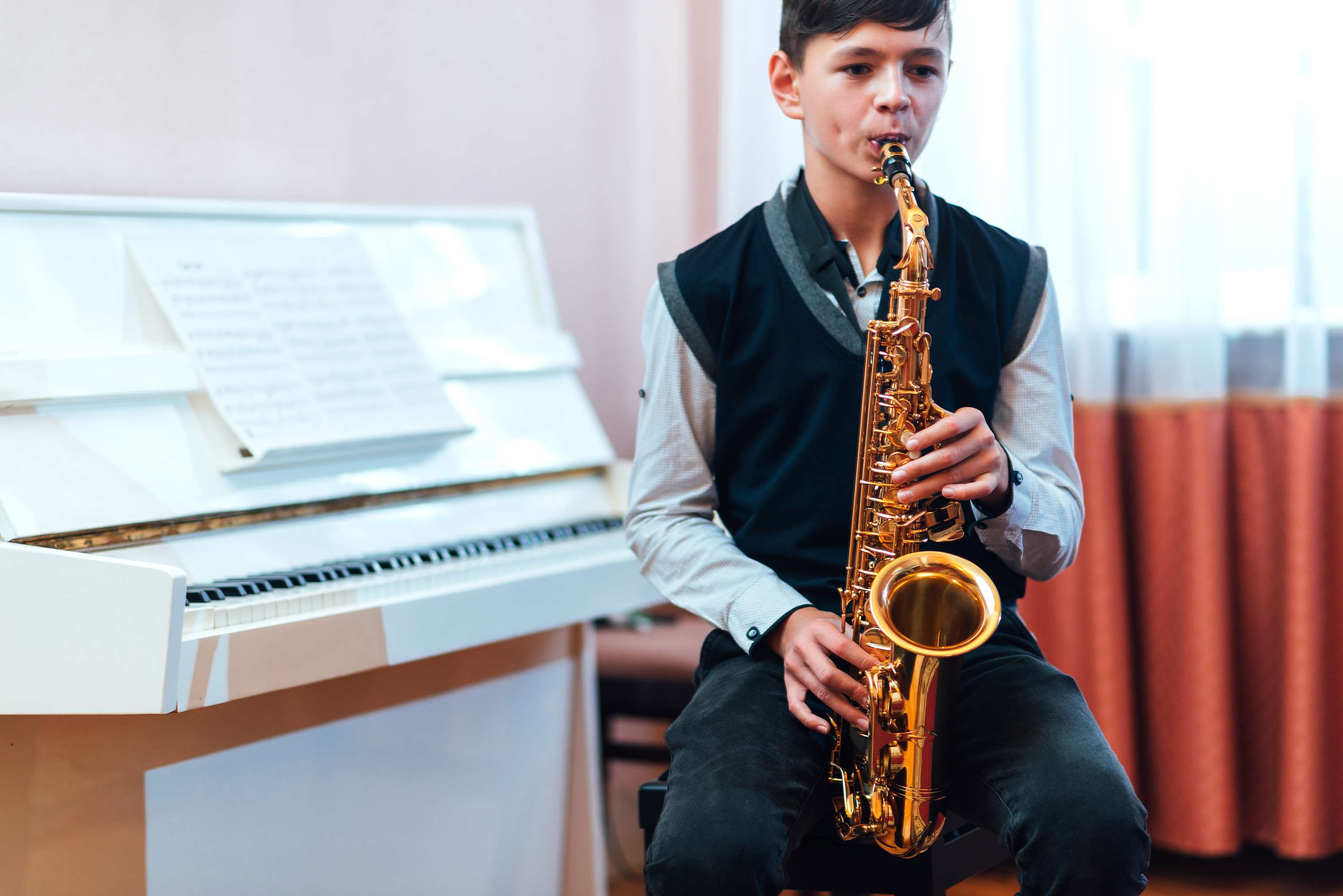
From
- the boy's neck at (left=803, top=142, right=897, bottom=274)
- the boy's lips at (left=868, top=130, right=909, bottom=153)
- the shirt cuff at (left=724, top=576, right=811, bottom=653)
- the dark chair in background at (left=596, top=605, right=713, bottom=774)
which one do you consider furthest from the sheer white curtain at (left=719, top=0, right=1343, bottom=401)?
the shirt cuff at (left=724, top=576, right=811, bottom=653)

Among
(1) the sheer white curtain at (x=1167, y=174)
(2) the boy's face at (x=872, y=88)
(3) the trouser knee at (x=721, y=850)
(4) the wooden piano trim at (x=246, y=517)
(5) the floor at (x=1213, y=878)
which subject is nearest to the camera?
(3) the trouser knee at (x=721, y=850)

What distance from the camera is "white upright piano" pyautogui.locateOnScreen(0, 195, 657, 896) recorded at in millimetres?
1438

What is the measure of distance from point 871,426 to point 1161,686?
1.41 meters

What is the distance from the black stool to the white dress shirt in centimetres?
25

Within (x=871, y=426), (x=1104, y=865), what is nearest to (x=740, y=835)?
(x=1104, y=865)

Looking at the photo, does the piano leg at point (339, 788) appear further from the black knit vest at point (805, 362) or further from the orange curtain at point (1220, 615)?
the orange curtain at point (1220, 615)

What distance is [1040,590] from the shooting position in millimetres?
2373

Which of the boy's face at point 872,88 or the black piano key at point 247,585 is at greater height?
the boy's face at point 872,88

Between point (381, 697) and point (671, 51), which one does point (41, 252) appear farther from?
point (671, 51)

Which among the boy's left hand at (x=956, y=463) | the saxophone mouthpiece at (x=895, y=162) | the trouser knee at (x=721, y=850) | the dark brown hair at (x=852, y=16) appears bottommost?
the trouser knee at (x=721, y=850)

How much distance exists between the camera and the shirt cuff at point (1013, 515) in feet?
3.99

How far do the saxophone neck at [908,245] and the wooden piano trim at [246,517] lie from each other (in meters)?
0.92

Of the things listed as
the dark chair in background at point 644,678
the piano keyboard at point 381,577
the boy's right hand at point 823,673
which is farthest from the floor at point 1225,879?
the boy's right hand at point 823,673

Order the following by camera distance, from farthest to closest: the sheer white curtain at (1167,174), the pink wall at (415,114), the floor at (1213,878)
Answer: the floor at (1213,878)
the sheer white curtain at (1167,174)
the pink wall at (415,114)
